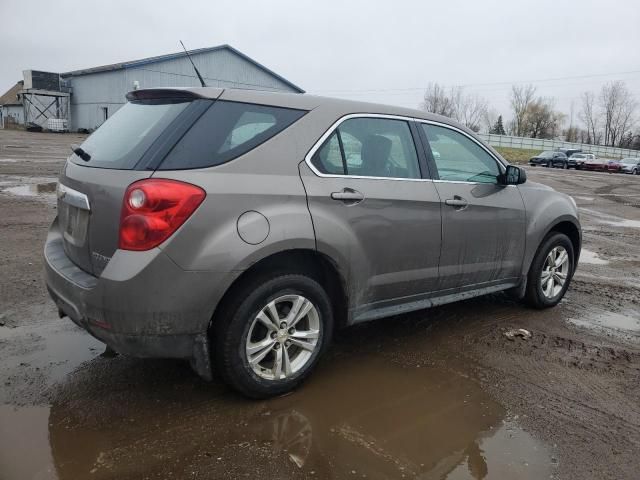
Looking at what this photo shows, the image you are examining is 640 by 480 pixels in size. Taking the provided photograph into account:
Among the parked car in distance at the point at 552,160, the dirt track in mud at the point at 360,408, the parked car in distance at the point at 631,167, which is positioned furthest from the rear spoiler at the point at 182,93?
the parked car in distance at the point at 631,167

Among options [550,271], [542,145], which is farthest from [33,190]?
[542,145]

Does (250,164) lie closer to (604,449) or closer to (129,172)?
(129,172)

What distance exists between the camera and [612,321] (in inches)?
193

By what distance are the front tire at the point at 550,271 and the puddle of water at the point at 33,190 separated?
373 inches

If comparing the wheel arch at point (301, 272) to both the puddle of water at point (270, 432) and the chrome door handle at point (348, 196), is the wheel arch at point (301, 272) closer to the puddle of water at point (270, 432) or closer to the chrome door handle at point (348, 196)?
the chrome door handle at point (348, 196)

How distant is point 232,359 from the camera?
295cm

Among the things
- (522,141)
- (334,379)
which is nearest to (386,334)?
(334,379)

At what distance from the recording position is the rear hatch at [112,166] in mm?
2830

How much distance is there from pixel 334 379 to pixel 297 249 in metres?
0.99

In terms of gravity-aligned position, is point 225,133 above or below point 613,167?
above

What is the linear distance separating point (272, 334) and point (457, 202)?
1761 millimetres

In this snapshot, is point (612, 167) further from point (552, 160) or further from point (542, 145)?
point (542, 145)

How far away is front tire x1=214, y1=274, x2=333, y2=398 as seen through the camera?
9.63 feet

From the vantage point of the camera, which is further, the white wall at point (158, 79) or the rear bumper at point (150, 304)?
the white wall at point (158, 79)
